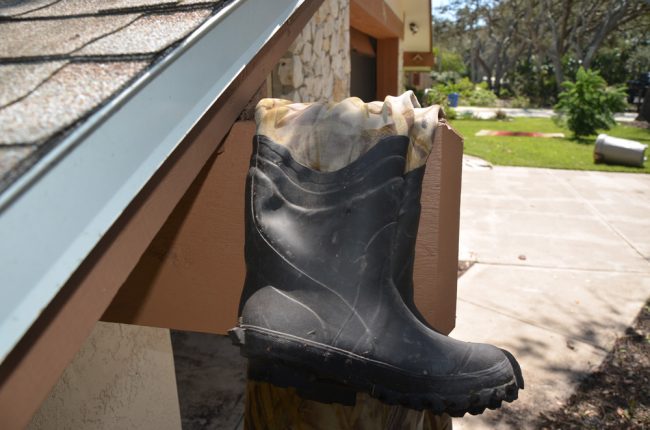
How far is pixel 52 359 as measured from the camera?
2.19 ft

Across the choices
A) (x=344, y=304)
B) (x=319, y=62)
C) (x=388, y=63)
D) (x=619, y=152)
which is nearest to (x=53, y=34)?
(x=344, y=304)

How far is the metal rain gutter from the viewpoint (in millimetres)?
539

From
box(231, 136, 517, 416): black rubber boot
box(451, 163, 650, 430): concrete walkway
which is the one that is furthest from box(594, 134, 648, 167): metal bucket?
box(231, 136, 517, 416): black rubber boot

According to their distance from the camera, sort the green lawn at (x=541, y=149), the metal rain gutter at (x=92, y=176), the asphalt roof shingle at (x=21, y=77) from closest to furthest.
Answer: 1. the metal rain gutter at (x=92, y=176)
2. the asphalt roof shingle at (x=21, y=77)
3. the green lawn at (x=541, y=149)

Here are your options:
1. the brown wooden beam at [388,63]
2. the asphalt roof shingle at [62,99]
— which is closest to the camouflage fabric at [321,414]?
the asphalt roof shingle at [62,99]

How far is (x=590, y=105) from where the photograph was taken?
13.9 meters

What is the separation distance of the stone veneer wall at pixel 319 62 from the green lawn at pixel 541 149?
6665mm

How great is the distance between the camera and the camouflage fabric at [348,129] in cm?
101

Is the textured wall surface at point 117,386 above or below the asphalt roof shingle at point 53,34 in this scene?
below

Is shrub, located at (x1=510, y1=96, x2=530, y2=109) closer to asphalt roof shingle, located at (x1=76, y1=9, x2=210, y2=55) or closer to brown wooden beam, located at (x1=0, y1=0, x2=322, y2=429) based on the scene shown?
brown wooden beam, located at (x1=0, y1=0, x2=322, y2=429)

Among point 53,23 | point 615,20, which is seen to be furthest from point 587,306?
point 615,20

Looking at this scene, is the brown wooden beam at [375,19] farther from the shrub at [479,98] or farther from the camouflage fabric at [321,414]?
the shrub at [479,98]

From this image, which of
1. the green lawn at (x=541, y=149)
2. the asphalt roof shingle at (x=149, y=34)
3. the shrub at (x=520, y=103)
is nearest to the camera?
the asphalt roof shingle at (x=149, y=34)

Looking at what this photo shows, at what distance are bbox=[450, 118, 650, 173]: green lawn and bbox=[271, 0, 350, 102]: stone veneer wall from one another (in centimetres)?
666
